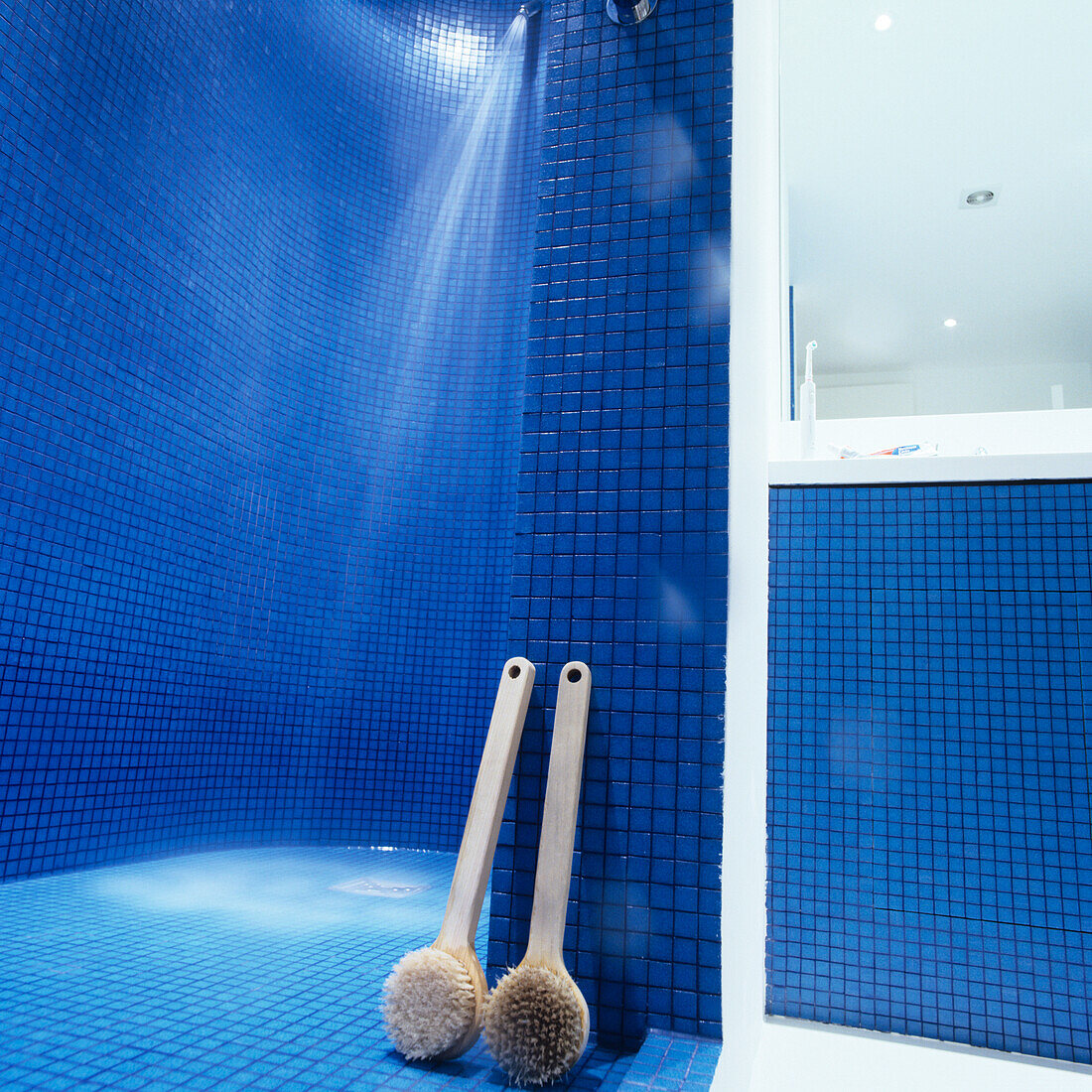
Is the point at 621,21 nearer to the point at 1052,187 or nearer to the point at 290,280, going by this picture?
the point at 290,280

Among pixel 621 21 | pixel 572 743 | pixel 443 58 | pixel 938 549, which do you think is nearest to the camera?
pixel 572 743

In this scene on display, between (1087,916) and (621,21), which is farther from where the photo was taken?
(1087,916)

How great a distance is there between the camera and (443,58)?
302 cm

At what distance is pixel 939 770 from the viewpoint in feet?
4.62

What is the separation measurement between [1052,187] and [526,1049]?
10.4 ft

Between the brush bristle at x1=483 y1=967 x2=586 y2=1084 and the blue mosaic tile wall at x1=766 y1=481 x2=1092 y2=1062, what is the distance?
80 centimetres

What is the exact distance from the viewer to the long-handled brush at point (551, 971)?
2.45 ft

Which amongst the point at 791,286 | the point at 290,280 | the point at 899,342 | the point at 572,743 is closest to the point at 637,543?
the point at 572,743

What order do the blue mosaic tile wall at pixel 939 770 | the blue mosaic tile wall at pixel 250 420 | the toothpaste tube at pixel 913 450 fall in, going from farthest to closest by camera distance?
1. the toothpaste tube at pixel 913 450
2. the blue mosaic tile wall at pixel 250 420
3. the blue mosaic tile wall at pixel 939 770

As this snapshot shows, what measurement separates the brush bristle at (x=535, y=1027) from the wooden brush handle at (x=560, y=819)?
1.4 inches

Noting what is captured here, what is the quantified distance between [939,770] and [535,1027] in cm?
97

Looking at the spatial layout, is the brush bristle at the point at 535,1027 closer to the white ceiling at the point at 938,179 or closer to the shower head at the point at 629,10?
the shower head at the point at 629,10

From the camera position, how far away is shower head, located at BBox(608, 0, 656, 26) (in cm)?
113

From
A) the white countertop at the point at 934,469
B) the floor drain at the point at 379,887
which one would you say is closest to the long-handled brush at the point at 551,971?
the white countertop at the point at 934,469
